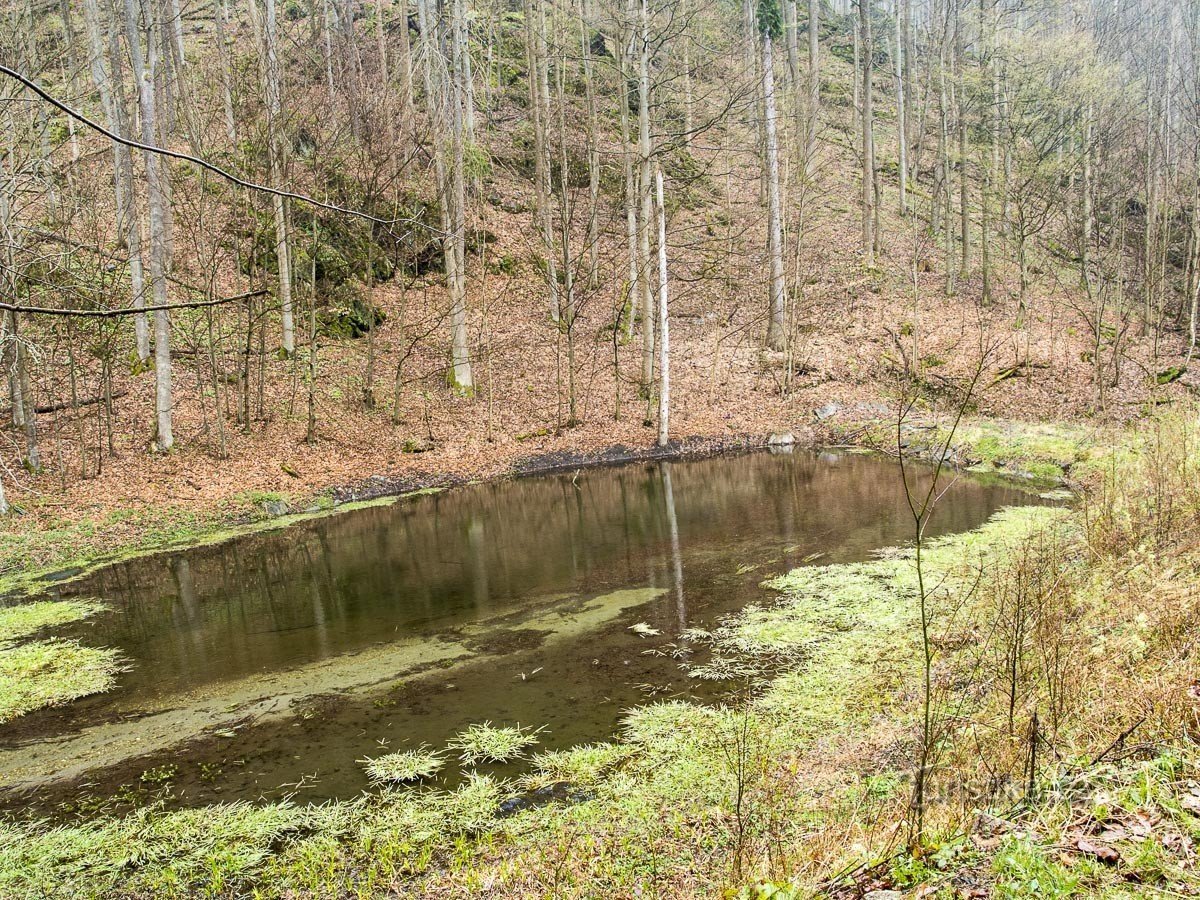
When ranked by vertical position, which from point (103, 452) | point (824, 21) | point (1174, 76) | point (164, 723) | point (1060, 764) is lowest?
point (164, 723)

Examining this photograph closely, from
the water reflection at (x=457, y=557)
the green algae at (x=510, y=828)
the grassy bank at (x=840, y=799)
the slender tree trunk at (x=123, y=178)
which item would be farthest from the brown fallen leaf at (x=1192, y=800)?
the slender tree trunk at (x=123, y=178)

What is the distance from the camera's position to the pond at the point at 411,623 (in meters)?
5.29

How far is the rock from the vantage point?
18.9m

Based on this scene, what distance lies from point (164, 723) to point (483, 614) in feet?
10.3

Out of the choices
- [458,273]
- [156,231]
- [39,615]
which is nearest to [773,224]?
[458,273]

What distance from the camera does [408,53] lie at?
2250cm

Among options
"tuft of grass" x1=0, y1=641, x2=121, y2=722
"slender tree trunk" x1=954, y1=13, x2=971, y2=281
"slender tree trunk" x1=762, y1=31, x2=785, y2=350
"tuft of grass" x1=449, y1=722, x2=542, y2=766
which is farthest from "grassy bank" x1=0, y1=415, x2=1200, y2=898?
"slender tree trunk" x1=954, y1=13, x2=971, y2=281

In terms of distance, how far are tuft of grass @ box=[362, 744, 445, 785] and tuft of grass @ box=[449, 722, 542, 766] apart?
0.18m

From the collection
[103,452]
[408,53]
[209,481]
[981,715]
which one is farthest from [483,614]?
[408,53]

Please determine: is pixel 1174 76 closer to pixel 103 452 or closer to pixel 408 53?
pixel 408 53

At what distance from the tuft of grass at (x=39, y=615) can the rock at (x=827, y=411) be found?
15.8 meters

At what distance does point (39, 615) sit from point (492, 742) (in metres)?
6.74

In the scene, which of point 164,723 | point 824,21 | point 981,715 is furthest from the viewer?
point 824,21

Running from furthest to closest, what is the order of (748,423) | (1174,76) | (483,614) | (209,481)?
(1174,76) → (748,423) → (209,481) → (483,614)
